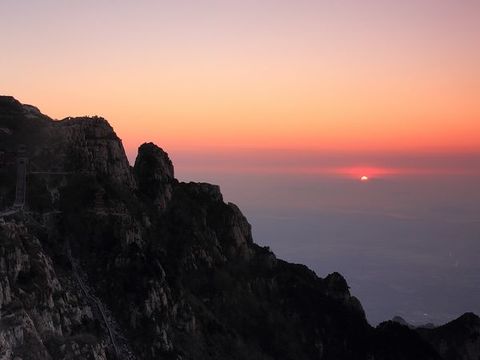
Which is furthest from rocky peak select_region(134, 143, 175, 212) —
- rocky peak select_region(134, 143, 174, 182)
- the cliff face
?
the cliff face

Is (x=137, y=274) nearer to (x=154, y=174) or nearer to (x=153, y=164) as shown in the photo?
(x=154, y=174)

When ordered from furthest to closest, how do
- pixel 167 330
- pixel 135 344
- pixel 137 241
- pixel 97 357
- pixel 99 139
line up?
1. pixel 99 139
2. pixel 137 241
3. pixel 167 330
4. pixel 135 344
5. pixel 97 357

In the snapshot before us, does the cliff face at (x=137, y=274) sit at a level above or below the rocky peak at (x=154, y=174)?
below

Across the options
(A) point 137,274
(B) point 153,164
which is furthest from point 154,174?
(A) point 137,274

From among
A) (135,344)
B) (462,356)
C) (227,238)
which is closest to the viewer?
(135,344)

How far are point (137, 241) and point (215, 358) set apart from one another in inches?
817

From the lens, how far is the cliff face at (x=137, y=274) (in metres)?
72.1

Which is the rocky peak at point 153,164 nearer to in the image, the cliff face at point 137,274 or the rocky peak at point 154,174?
the rocky peak at point 154,174

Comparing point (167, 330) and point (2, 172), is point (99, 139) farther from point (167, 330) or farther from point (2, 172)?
point (167, 330)

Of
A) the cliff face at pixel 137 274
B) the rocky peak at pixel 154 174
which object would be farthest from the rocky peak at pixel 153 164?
the cliff face at pixel 137 274

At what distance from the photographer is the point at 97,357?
229ft

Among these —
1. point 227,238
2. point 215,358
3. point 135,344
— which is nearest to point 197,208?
point 227,238

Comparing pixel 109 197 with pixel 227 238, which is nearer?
pixel 109 197

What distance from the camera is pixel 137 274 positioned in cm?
8669
